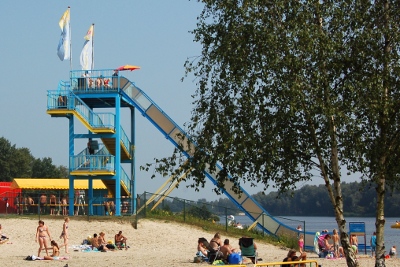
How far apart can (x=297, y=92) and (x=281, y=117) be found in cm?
98

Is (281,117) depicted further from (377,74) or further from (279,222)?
(279,222)

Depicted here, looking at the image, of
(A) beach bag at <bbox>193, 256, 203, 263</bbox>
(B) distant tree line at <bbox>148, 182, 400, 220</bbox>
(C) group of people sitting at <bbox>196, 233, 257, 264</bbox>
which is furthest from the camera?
(B) distant tree line at <bbox>148, 182, 400, 220</bbox>

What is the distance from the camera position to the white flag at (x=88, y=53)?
46344 millimetres

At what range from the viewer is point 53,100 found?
43125 millimetres

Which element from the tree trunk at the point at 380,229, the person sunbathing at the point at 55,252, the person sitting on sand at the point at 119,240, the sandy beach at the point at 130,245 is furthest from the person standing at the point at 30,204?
the tree trunk at the point at 380,229

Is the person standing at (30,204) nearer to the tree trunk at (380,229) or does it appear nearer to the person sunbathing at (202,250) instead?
the person sunbathing at (202,250)

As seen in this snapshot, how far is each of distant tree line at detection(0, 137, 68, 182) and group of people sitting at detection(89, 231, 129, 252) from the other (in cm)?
6938

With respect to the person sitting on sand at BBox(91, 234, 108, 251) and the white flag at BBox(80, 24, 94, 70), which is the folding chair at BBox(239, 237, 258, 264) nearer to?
the person sitting on sand at BBox(91, 234, 108, 251)

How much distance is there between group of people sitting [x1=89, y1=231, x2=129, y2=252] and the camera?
112ft

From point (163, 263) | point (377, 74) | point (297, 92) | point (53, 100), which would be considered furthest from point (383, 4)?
point (53, 100)

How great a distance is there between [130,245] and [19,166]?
74.0 metres

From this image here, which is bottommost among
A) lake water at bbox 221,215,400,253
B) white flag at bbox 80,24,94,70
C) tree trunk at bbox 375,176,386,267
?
lake water at bbox 221,215,400,253

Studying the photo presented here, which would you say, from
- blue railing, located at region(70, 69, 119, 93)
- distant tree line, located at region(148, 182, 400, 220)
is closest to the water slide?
blue railing, located at region(70, 69, 119, 93)

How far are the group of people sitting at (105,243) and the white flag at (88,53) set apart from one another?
1377 centimetres
